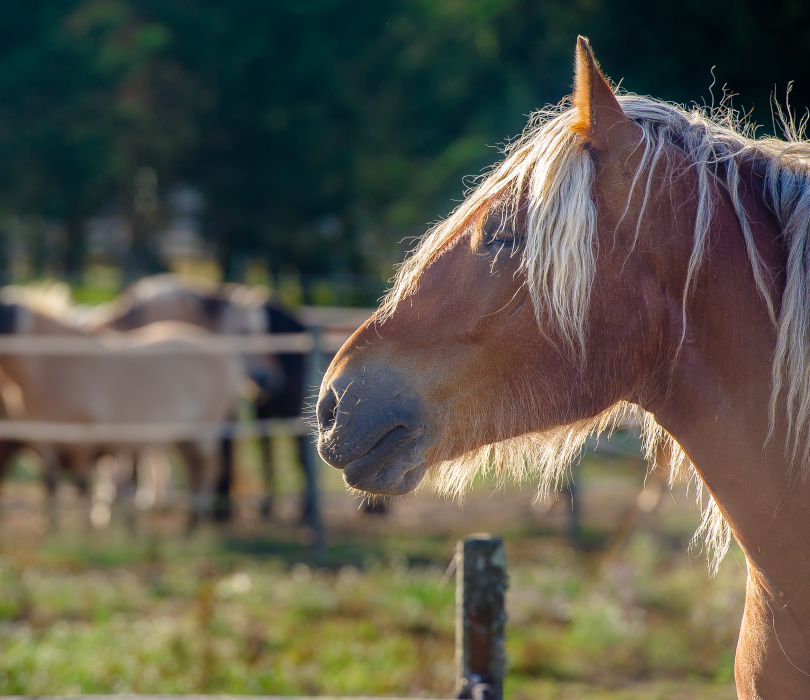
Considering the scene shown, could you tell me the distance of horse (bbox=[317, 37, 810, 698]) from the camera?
1357mm

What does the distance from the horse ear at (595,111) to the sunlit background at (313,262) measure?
36 centimetres

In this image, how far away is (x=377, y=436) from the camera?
1.42m

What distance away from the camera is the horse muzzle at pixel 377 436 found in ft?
4.66

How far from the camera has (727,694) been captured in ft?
11.4

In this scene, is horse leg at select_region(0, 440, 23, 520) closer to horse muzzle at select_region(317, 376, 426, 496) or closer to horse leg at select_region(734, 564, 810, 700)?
horse muzzle at select_region(317, 376, 426, 496)

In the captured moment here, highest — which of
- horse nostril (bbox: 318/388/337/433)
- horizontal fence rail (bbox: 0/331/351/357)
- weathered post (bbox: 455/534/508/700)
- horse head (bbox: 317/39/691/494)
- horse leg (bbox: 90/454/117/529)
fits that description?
horizontal fence rail (bbox: 0/331/351/357)

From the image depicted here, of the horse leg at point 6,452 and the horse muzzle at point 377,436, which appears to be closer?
the horse muzzle at point 377,436

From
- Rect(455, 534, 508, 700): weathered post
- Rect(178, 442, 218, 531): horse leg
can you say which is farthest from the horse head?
Rect(178, 442, 218, 531): horse leg

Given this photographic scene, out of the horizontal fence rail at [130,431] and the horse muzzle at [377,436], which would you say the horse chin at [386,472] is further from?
the horizontal fence rail at [130,431]

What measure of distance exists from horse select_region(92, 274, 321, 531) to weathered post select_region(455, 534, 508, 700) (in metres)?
4.63

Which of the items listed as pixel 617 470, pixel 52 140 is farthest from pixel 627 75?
pixel 52 140

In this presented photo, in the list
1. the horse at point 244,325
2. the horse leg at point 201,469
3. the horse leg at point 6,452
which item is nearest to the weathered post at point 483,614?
the horse at point 244,325

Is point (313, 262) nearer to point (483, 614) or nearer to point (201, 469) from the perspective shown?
point (201, 469)

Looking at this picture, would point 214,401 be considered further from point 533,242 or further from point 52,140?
point 52,140
